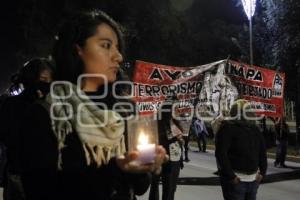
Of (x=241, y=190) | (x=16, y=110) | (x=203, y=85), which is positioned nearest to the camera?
(x=16, y=110)

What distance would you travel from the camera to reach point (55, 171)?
1813 mm

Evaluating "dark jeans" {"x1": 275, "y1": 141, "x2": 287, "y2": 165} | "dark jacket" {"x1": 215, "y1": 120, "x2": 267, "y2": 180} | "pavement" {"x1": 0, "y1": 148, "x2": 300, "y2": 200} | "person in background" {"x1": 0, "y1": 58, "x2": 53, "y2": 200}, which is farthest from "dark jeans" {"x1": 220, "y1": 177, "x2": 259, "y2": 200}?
"dark jeans" {"x1": 275, "y1": 141, "x2": 287, "y2": 165}

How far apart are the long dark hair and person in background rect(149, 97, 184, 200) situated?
238 inches

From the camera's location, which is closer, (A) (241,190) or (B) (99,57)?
(B) (99,57)

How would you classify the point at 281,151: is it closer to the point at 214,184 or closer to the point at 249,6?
the point at 214,184

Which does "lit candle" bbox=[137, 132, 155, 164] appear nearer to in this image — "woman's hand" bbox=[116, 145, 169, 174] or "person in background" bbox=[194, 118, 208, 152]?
"woman's hand" bbox=[116, 145, 169, 174]

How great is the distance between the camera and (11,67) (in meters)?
29.6

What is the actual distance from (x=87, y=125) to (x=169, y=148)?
6478mm

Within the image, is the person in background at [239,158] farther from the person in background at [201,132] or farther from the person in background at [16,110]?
the person in background at [201,132]

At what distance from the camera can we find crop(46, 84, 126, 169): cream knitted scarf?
72.6 inches

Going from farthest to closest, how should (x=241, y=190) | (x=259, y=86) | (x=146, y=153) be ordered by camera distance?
1. (x=259, y=86)
2. (x=241, y=190)
3. (x=146, y=153)

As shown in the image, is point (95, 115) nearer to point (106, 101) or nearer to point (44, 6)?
point (106, 101)

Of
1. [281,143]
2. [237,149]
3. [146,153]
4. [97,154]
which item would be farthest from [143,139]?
[281,143]

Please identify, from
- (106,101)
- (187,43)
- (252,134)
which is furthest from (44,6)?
→ (106,101)
